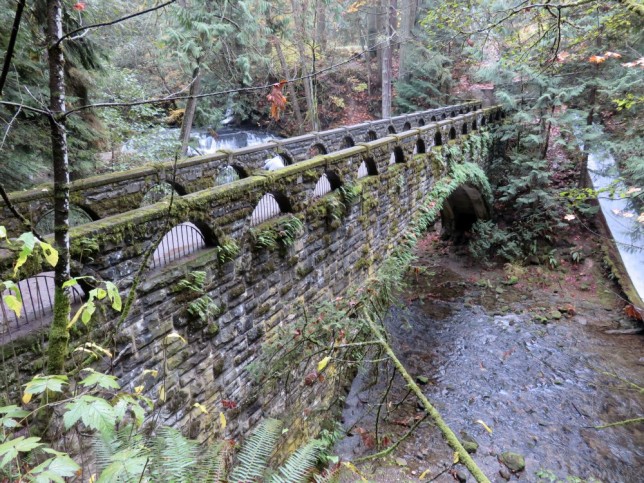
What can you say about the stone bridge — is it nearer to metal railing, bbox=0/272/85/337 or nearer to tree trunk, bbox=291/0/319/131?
metal railing, bbox=0/272/85/337

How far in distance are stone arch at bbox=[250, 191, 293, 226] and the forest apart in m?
0.30

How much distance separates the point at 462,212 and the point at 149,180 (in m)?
13.6

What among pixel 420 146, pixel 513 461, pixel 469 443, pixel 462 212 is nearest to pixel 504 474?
pixel 513 461

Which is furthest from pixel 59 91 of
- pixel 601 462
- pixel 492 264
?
pixel 492 264

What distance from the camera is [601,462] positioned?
6.61 metres

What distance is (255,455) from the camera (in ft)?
7.68

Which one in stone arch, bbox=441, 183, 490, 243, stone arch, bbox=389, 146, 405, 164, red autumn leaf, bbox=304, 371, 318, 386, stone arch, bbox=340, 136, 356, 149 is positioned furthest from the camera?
stone arch, bbox=441, 183, 490, 243

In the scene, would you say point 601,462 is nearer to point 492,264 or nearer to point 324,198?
point 324,198

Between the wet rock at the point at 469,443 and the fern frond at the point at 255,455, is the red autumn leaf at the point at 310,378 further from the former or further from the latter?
the wet rock at the point at 469,443

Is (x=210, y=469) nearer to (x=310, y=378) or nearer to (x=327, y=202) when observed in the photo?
(x=310, y=378)

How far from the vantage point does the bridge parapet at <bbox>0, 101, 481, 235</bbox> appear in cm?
404

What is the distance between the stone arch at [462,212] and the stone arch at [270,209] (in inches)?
409

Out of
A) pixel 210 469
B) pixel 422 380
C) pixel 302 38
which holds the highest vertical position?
pixel 302 38

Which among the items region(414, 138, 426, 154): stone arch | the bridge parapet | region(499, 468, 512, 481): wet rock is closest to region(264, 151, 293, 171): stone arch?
the bridge parapet
